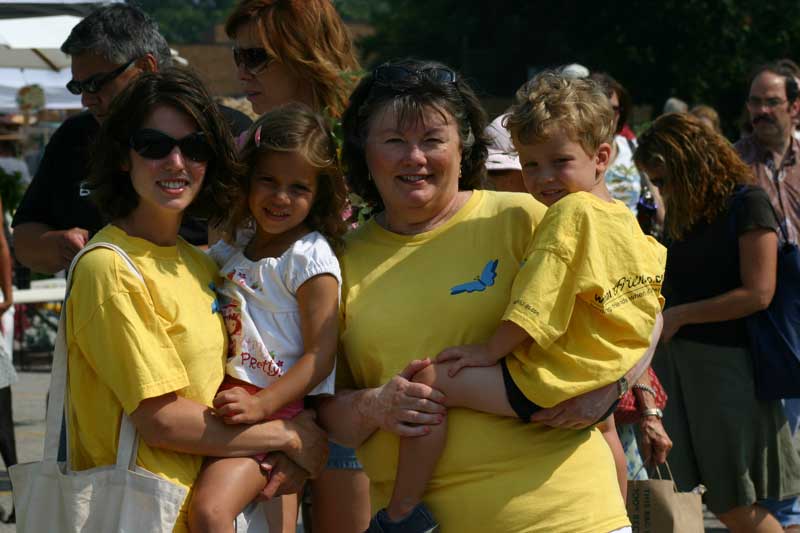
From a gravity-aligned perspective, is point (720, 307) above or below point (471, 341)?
below

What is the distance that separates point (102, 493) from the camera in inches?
120

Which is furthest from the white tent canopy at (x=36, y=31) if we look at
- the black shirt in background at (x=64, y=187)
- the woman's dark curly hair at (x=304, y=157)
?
the woman's dark curly hair at (x=304, y=157)

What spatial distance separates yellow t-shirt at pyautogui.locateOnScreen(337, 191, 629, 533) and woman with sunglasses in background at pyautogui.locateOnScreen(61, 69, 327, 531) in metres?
0.31

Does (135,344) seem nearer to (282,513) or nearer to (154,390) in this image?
(154,390)

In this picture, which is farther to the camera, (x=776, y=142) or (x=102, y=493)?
(x=776, y=142)

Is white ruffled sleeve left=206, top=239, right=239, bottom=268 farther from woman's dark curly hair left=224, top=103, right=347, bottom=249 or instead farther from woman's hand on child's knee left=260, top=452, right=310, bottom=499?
woman's hand on child's knee left=260, top=452, right=310, bottom=499

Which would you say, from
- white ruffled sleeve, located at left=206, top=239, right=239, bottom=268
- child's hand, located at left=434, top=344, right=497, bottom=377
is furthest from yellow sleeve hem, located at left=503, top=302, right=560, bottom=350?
white ruffled sleeve, located at left=206, top=239, right=239, bottom=268

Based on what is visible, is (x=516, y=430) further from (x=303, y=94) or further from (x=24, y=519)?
(x=303, y=94)

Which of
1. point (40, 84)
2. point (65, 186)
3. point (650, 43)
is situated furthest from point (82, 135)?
point (650, 43)

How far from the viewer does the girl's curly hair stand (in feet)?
18.6

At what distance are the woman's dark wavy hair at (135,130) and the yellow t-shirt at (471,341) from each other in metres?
0.48


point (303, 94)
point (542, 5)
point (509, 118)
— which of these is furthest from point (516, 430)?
point (542, 5)

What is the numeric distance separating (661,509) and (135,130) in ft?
7.01

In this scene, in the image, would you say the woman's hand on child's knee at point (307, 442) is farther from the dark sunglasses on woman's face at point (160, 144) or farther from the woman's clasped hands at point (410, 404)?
the dark sunglasses on woman's face at point (160, 144)
